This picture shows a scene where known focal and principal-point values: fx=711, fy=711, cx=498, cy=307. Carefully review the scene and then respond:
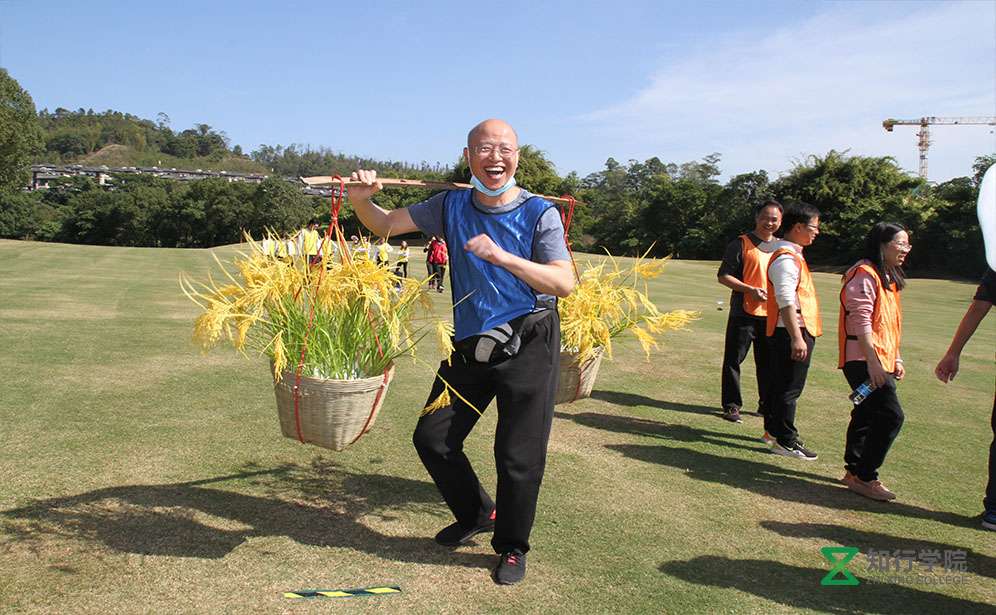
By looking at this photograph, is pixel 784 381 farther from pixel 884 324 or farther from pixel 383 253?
pixel 383 253

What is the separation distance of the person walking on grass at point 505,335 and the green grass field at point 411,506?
556mm

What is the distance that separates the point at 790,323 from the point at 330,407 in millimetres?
4127

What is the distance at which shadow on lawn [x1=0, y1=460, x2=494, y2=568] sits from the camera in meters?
4.07

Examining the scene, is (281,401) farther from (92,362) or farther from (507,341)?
(92,362)

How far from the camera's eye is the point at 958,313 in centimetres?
2388

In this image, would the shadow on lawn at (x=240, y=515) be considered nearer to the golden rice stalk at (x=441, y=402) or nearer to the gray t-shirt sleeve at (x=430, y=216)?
the golden rice stalk at (x=441, y=402)

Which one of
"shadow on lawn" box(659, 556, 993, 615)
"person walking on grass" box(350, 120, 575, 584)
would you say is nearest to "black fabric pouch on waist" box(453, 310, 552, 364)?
"person walking on grass" box(350, 120, 575, 584)

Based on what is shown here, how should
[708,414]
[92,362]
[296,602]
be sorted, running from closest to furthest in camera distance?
1. [296,602]
2. [708,414]
3. [92,362]

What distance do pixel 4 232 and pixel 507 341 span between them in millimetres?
94761

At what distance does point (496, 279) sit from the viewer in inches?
148

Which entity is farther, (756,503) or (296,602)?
(756,503)

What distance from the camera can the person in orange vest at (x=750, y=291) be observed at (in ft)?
23.2

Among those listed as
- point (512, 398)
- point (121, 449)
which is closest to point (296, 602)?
point (512, 398)

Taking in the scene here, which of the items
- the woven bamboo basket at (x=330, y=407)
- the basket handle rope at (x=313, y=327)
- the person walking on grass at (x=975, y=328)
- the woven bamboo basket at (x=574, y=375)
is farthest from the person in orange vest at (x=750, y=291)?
the woven bamboo basket at (x=330, y=407)
